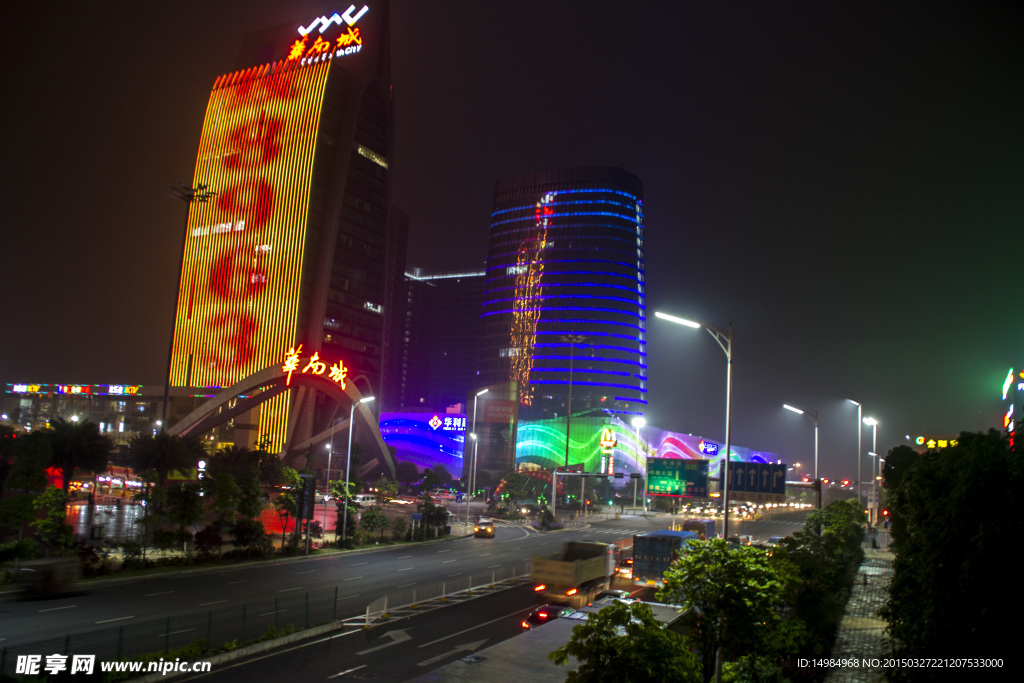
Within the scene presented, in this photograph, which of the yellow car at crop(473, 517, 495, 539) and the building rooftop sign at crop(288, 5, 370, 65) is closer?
the yellow car at crop(473, 517, 495, 539)

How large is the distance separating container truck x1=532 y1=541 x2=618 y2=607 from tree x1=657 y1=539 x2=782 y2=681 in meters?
14.7

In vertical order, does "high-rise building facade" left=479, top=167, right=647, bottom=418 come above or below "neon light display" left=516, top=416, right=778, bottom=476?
above

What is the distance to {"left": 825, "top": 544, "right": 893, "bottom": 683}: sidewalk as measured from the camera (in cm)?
2394

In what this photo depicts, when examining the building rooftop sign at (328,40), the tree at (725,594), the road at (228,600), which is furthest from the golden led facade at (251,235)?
the tree at (725,594)

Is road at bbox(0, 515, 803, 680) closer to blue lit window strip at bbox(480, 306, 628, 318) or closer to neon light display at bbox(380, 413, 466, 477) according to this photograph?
neon light display at bbox(380, 413, 466, 477)

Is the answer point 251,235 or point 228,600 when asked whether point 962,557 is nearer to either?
point 228,600

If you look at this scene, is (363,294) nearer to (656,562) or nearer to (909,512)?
(656,562)

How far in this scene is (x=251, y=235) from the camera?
14238 cm

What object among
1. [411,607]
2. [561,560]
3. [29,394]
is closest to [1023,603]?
[561,560]

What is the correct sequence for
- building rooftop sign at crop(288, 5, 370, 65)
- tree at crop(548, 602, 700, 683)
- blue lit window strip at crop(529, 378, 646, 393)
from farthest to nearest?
blue lit window strip at crop(529, 378, 646, 393) < building rooftop sign at crop(288, 5, 370, 65) < tree at crop(548, 602, 700, 683)

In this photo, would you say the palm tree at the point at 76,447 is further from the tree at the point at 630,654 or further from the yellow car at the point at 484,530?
the tree at the point at 630,654

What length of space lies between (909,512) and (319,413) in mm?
128030

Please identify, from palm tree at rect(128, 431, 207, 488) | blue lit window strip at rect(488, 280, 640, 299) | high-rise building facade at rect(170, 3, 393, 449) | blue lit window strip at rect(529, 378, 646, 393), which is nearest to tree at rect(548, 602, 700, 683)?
palm tree at rect(128, 431, 207, 488)

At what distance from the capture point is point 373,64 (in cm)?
15288
